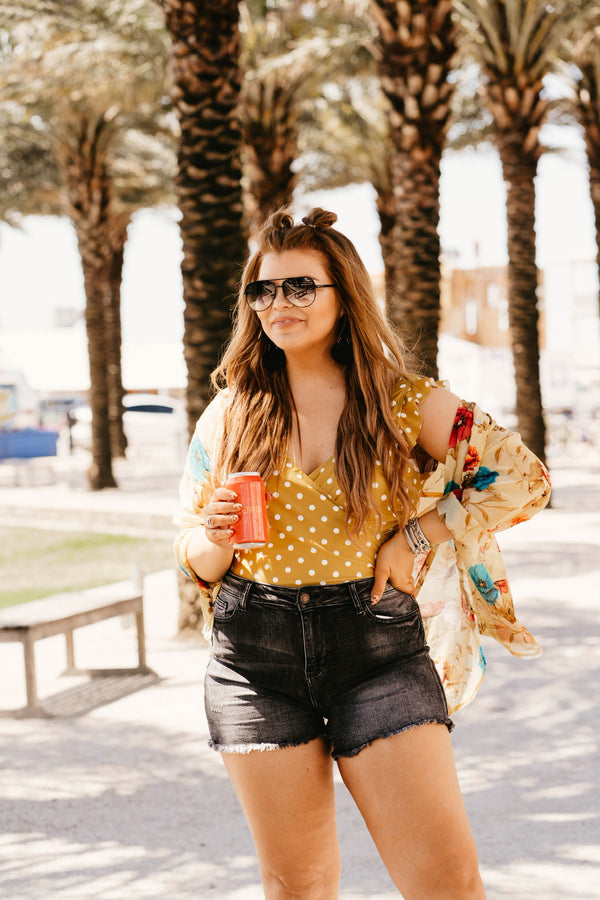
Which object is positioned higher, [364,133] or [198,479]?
[364,133]

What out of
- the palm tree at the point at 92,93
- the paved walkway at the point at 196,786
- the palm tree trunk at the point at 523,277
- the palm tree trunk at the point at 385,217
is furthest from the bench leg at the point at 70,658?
the palm tree trunk at the point at 385,217

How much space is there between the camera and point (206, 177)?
7.39 metres

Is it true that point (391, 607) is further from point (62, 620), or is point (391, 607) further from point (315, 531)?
point (62, 620)

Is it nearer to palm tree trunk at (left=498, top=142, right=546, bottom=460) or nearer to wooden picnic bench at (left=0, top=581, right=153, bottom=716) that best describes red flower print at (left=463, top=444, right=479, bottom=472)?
wooden picnic bench at (left=0, top=581, right=153, bottom=716)

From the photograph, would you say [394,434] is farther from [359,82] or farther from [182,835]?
[359,82]

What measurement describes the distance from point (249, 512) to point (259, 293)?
54cm

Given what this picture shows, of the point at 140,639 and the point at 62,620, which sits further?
the point at 140,639

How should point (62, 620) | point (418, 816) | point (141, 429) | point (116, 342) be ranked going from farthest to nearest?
point (141, 429) < point (116, 342) < point (62, 620) < point (418, 816)

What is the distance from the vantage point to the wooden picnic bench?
5.60 meters

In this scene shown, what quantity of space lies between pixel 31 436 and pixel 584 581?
1821 cm

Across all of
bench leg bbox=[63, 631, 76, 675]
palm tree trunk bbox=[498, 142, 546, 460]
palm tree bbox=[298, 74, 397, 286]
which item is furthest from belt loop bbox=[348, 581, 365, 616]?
palm tree bbox=[298, 74, 397, 286]

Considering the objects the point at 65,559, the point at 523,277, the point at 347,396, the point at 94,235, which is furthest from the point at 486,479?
the point at 94,235

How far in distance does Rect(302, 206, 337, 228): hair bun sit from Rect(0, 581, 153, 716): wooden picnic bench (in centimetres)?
373

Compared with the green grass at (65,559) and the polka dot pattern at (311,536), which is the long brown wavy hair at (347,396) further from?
the green grass at (65,559)
